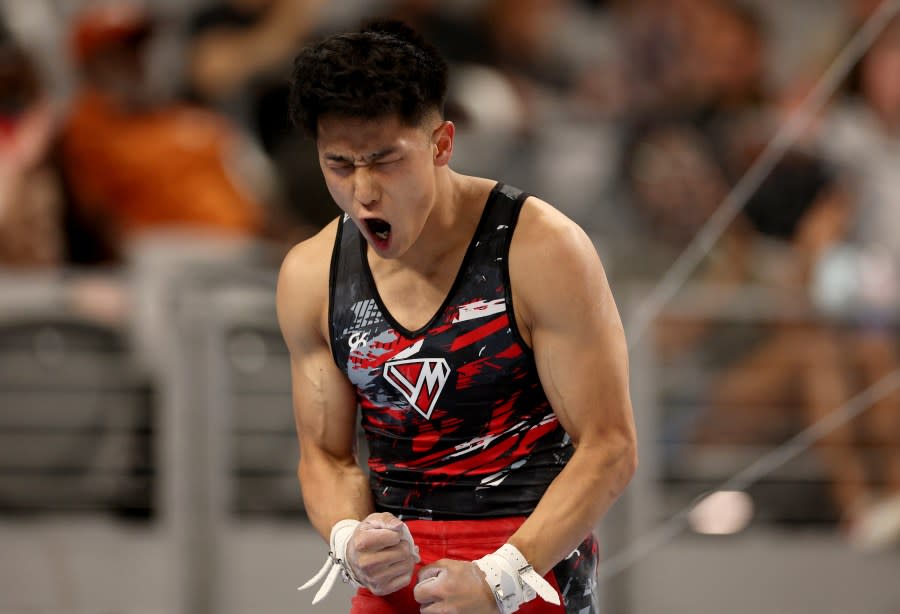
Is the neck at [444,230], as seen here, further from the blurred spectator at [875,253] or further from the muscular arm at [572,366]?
the blurred spectator at [875,253]

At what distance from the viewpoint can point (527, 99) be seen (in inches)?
256

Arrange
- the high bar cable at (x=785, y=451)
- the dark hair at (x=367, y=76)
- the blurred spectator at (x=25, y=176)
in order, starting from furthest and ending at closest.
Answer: the blurred spectator at (x=25, y=176)
the high bar cable at (x=785, y=451)
the dark hair at (x=367, y=76)

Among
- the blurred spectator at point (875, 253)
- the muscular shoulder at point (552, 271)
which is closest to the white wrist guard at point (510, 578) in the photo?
the muscular shoulder at point (552, 271)

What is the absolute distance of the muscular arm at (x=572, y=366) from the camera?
8.09ft

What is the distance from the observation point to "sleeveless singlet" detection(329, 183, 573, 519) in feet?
8.30

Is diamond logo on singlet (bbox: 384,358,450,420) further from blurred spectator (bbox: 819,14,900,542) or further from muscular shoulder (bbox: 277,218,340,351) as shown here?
blurred spectator (bbox: 819,14,900,542)

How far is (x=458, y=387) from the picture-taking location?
2557 mm

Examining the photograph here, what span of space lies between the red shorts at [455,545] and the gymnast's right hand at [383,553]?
0.17 meters

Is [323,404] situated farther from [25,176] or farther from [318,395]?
[25,176]

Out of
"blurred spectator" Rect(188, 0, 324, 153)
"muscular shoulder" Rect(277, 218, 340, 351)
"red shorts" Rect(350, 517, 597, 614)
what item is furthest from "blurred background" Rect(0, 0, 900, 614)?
"muscular shoulder" Rect(277, 218, 340, 351)

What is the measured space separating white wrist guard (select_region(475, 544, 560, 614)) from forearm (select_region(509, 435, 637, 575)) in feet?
0.08

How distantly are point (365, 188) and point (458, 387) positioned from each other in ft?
1.33

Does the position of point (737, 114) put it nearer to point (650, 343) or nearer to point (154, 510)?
point (650, 343)

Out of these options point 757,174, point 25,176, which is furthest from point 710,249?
point 25,176
